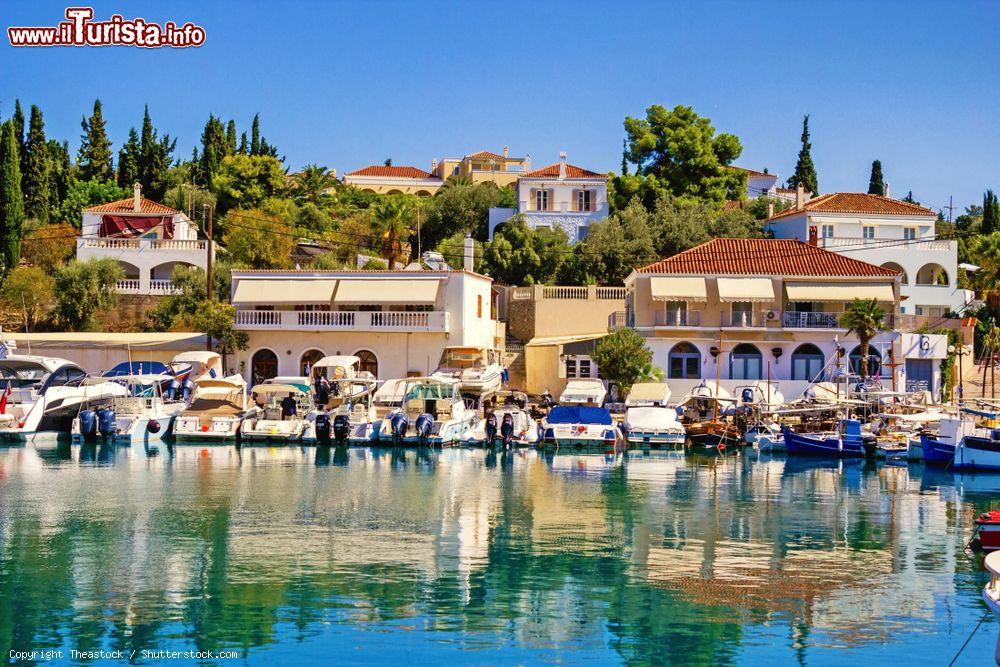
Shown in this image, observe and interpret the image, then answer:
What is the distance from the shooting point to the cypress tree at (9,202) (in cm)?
6209

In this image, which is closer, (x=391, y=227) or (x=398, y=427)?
(x=398, y=427)

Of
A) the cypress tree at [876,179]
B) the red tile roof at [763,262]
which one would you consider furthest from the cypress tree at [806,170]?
the red tile roof at [763,262]

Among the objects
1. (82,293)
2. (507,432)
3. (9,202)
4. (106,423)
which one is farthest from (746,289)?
(9,202)

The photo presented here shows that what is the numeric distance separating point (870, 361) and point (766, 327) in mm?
4803

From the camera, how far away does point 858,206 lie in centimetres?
6994

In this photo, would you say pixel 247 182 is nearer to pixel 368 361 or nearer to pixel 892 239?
pixel 368 361

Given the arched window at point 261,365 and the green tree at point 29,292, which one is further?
the green tree at point 29,292

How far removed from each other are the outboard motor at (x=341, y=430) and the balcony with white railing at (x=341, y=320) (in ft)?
38.6

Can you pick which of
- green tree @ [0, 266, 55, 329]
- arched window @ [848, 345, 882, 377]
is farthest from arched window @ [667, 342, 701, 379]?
green tree @ [0, 266, 55, 329]

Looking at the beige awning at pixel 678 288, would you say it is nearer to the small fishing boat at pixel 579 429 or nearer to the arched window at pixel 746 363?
the arched window at pixel 746 363

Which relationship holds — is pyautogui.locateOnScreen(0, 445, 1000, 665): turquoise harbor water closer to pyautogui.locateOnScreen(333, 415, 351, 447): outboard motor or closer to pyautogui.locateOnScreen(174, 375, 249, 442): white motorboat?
pyautogui.locateOnScreen(333, 415, 351, 447): outboard motor

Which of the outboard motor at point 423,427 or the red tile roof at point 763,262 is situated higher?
the red tile roof at point 763,262

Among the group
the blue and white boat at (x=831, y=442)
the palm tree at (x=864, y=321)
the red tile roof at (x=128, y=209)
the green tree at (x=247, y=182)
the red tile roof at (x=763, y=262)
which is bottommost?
the blue and white boat at (x=831, y=442)

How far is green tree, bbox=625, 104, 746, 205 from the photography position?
2926 inches
